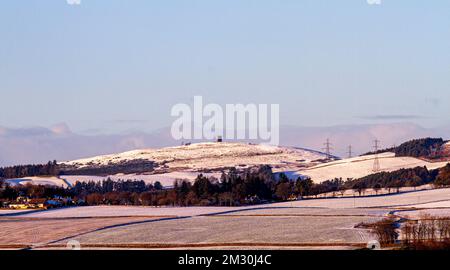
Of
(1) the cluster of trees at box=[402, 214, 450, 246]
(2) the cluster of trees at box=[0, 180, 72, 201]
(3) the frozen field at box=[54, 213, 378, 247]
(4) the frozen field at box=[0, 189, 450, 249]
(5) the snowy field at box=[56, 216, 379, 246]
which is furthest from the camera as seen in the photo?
(2) the cluster of trees at box=[0, 180, 72, 201]

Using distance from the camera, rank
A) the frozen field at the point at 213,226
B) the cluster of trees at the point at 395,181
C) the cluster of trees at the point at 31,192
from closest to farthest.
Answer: the frozen field at the point at 213,226, the cluster of trees at the point at 31,192, the cluster of trees at the point at 395,181

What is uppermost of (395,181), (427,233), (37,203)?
(395,181)

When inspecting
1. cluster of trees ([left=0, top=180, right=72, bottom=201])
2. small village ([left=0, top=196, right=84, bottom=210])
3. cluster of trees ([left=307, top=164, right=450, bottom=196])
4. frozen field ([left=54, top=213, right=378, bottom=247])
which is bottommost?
frozen field ([left=54, top=213, right=378, bottom=247])

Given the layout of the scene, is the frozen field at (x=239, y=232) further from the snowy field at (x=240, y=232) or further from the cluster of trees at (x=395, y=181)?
the cluster of trees at (x=395, y=181)

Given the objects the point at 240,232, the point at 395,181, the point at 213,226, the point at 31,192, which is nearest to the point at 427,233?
the point at 240,232

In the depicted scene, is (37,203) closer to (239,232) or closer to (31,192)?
(31,192)

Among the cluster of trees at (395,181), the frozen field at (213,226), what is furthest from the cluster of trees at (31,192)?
the cluster of trees at (395,181)

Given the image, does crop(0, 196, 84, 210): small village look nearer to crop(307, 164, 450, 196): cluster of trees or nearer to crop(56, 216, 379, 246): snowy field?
crop(307, 164, 450, 196): cluster of trees

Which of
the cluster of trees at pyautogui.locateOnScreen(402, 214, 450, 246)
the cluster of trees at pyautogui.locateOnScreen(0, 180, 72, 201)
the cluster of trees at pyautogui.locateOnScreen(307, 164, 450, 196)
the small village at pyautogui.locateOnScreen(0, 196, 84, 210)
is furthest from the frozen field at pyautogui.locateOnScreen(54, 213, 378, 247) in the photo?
the cluster of trees at pyautogui.locateOnScreen(307, 164, 450, 196)

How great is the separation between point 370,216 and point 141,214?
3163 centimetres

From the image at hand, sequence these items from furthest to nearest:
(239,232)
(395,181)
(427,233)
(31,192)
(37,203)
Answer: (395,181) < (31,192) < (37,203) < (239,232) < (427,233)

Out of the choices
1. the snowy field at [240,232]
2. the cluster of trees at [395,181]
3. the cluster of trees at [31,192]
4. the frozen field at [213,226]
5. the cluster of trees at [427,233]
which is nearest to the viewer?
the cluster of trees at [427,233]
